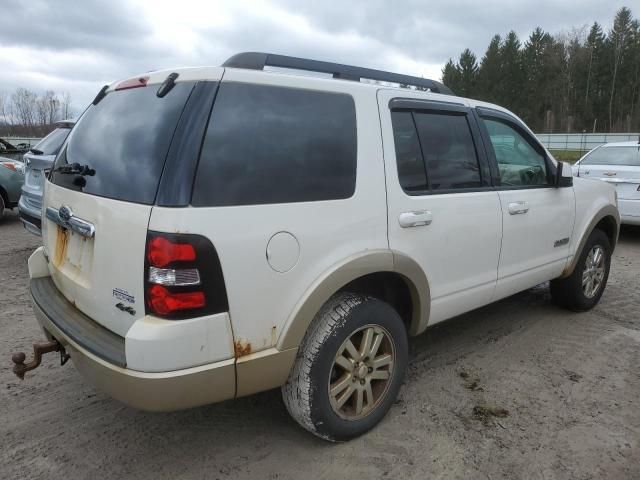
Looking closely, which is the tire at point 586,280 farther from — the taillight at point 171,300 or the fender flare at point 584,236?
the taillight at point 171,300

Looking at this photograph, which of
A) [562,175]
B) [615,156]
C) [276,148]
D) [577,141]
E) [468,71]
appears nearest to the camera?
[276,148]

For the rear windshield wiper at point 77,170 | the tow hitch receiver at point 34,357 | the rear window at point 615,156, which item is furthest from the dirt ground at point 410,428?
the rear window at point 615,156

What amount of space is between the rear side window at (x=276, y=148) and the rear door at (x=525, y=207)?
141cm

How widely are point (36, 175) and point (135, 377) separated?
498cm

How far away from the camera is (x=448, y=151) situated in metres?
3.12

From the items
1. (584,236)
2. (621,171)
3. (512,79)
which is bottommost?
(584,236)

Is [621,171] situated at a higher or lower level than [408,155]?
lower

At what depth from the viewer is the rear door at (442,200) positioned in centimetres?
273

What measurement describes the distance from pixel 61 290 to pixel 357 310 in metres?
1.58

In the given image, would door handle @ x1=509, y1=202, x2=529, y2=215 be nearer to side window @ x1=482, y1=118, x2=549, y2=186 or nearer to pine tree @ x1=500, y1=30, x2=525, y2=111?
side window @ x1=482, y1=118, x2=549, y2=186

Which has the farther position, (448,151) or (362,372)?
(448,151)

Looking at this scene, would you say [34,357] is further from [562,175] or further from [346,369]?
[562,175]

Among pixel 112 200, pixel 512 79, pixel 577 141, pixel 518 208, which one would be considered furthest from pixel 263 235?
pixel 512 79

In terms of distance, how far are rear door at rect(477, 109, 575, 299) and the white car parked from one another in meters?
4.45
